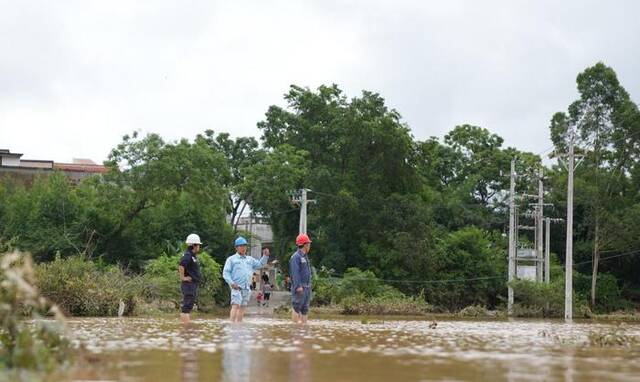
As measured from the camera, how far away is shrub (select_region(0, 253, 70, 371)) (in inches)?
267

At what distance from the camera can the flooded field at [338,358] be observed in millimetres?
7750

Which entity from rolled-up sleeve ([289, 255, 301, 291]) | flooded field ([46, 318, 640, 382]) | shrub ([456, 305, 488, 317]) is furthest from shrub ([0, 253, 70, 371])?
shrub ([456, 305, 488, 317])

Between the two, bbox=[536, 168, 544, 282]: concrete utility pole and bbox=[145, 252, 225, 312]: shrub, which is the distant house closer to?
bbox=[145, 252, 225, 312]: shrub

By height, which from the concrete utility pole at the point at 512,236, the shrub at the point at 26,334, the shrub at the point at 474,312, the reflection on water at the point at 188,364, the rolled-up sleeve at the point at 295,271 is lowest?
the reflection on water at the point at 188,364

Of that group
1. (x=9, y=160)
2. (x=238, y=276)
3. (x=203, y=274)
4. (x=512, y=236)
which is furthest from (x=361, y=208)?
(x=238, y=276)

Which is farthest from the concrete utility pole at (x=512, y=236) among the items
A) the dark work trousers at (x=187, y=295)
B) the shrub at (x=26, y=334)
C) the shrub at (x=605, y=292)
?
the shrub at (x=26, y=334)

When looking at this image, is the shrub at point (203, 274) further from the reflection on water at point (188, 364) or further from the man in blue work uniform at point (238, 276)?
the reflection on water at point (188, 364)

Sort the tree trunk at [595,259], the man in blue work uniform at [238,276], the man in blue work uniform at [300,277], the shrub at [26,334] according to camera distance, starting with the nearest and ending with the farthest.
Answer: the shrub at [26,334], the man in blue work uniform at [300,277], the man in blue work uniform at [238,276], the tree trunk at [595,259]

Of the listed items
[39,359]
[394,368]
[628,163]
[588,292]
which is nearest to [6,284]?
[39,359]

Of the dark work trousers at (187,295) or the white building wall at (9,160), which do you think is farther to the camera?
the white building wall at (9,160)

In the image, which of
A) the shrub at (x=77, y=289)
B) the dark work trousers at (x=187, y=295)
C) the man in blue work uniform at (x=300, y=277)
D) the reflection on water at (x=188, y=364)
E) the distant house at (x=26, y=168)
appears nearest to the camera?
the reflection on water at (x=188, y=364)

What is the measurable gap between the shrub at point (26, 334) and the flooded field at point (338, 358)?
22 centimetres

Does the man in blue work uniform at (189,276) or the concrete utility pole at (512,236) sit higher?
the concrete utility pole at (512,236)

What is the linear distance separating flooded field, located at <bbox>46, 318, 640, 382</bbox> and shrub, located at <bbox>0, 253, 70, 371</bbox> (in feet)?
0.72
